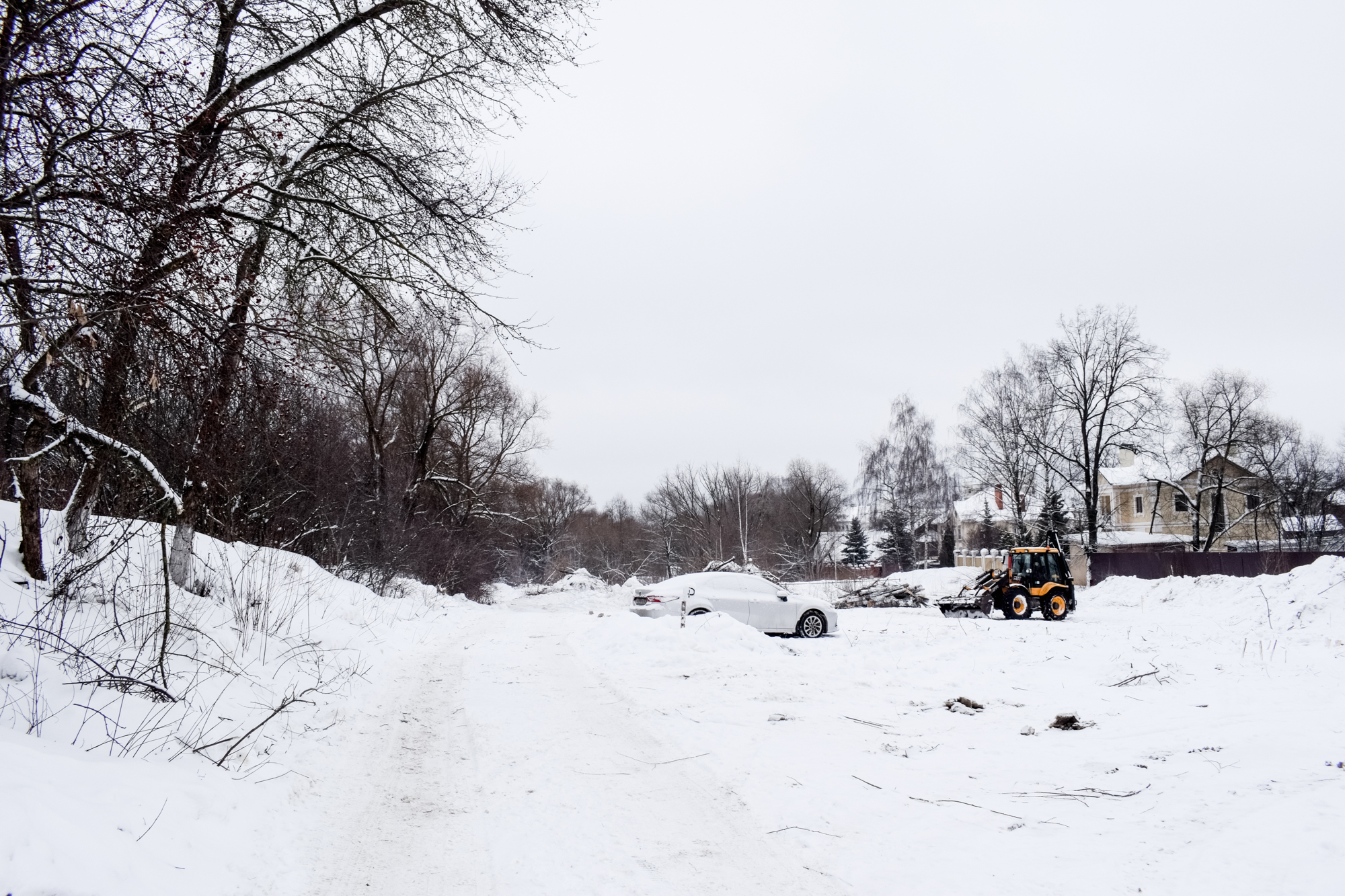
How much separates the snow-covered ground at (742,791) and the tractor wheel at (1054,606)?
542 inches

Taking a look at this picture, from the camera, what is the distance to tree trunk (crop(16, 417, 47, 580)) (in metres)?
6.14

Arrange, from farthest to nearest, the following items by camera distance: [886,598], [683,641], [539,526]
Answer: [539,526], [886,598], [683,641]

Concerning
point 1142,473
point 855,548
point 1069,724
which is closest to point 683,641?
point 1069,724

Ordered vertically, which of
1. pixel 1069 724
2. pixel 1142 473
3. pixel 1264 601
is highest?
pixel 1142 473

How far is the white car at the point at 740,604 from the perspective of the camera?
53.4 ft

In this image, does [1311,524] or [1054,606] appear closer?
[1054,606]

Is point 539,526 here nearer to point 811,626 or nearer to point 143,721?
point 811,626

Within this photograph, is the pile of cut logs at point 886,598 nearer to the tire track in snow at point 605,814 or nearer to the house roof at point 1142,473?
the tire track in snow at point 605,814

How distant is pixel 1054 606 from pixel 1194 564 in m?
16.6

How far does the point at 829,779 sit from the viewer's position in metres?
5.65

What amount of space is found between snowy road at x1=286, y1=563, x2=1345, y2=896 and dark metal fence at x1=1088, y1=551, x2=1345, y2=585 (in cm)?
2731

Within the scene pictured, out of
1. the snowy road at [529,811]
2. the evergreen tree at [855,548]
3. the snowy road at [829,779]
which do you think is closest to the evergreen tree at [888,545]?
the evergreen tree at [855,548]

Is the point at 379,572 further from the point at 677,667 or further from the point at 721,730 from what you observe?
the point at 721,730

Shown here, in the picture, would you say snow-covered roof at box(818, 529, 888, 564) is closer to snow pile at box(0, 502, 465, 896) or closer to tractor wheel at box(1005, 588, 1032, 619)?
tractor wheel at box(1005, 588, 1032, 619)
